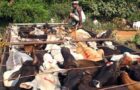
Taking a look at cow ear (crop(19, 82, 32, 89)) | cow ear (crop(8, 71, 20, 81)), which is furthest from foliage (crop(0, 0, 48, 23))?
cow ear (crop(19, 82, 32, 89))

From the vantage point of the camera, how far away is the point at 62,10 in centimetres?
1667

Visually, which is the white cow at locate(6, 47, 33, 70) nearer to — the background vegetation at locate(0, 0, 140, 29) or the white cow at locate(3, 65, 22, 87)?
the white cow at locate(3, 65, 22, 87)

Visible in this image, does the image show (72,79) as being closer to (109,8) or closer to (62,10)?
(62,10)

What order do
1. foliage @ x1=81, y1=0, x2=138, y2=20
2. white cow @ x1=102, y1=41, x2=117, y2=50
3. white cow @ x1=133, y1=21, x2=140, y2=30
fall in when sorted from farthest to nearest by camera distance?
1. foliage @ x1=81, y1=0, x2=138, y2=20
2. white cow @ x1=133, y1=21, x2=140, y2=30
3. white cow @ x1=102, y1=41, x2=117, y2=50

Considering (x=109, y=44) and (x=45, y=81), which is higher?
(x=45, y=81)

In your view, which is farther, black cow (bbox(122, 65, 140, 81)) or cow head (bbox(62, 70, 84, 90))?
black cow (bbox(122, 65, 140, 81))

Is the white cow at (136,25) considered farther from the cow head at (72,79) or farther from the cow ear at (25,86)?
the cow ear at (25,86)

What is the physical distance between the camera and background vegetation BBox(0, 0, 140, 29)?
15.6 metres

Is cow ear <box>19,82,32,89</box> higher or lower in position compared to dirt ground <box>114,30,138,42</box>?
higher

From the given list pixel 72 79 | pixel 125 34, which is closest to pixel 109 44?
pixel 72 79

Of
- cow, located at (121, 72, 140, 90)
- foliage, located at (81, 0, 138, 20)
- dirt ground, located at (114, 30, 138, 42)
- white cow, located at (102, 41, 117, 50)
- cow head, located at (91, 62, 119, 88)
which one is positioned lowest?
dirt ground, located at (114, 30, 138, 42)

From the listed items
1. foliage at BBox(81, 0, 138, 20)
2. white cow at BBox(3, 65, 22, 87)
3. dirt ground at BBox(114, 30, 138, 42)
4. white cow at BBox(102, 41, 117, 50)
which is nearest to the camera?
white cow at BBox(3, 65, 22, 87)

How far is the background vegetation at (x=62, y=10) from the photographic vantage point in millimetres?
15562

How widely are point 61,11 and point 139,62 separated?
11932 millimetres
